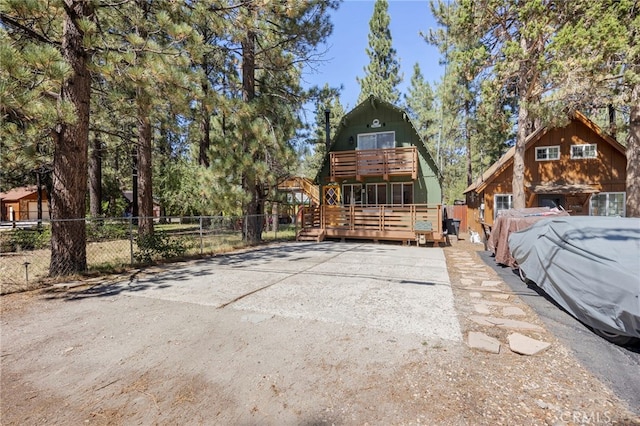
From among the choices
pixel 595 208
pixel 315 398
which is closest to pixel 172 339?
pixel 315 398

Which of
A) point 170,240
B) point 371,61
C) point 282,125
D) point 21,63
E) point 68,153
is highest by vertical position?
point 371,61

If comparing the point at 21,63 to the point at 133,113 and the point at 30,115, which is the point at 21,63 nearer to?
the point at 30,115

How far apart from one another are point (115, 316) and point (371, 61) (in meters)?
26.1

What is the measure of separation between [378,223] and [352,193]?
3170 millimetres

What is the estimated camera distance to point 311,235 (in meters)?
14.2

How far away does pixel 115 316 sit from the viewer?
4.30 metres

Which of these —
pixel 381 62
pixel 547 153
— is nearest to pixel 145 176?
pixel 547 153

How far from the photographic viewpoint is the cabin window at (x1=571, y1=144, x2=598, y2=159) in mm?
14315

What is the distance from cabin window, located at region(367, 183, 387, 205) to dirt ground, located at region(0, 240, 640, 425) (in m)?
11.7

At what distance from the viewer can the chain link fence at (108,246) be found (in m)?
6.39

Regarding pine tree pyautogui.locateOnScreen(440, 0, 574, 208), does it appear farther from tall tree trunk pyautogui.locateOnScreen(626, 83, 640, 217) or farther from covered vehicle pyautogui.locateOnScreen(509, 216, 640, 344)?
covered vehicle pyautogui.locateOnScreen(509, 216, 640, 344)

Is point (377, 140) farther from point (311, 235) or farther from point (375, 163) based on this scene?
point (311, 235)

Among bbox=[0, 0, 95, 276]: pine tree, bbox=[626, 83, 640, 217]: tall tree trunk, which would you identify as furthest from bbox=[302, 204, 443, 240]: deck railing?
bbox=[0, 0, 95, 276]: pine tree

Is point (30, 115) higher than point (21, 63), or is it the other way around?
point (21, 63)
